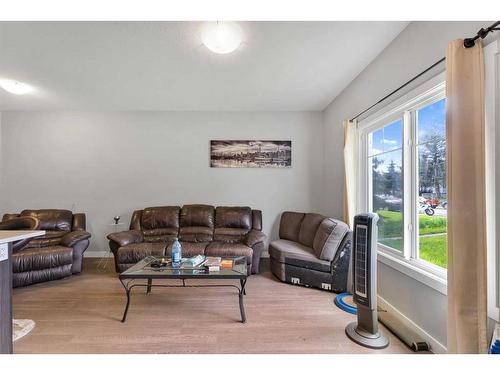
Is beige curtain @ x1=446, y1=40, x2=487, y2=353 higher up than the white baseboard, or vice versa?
beige curtain @ x1=446, y1=40, x2=487, y2=353

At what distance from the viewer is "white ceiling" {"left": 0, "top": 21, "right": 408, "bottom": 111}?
6.57ft

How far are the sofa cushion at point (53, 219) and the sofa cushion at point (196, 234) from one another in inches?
72.8

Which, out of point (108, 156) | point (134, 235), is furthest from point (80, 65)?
point (134, 235)

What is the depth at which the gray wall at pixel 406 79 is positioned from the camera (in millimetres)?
1624

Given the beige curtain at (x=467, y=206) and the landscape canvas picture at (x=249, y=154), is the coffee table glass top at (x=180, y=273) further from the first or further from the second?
the landscape canvas picture at (x=249, y=154)

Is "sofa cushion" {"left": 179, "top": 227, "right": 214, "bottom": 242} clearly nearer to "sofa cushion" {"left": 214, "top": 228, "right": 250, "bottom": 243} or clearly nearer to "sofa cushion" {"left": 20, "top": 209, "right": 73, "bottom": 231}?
"sofa cushion" {"left": 214, "top": 228, "right": 250, "bottom": 243}

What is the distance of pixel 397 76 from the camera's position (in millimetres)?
2145

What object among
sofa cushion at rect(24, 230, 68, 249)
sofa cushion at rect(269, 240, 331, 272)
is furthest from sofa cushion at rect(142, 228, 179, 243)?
sofa cushion at rect(269, 240, 331, 272)

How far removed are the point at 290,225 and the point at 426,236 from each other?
2105mm

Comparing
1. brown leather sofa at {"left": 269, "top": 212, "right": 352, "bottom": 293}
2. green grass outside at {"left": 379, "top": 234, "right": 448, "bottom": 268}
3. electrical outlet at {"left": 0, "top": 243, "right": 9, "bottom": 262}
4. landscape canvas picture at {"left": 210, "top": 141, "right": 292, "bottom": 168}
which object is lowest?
brown leather sofa at {"left": 269, "top": 212, "right": 352, "bottom": 293}

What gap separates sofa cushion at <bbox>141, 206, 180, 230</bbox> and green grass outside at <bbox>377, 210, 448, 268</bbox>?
319 cm

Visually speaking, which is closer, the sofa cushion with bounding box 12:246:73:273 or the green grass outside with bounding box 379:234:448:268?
the green grass outside with bounding box 379:234:448:268

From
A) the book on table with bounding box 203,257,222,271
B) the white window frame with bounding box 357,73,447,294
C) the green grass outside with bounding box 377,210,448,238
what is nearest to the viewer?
the white window frame with bounding box 357,73,447,294

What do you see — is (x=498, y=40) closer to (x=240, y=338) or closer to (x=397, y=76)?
(x=397, y=76)
